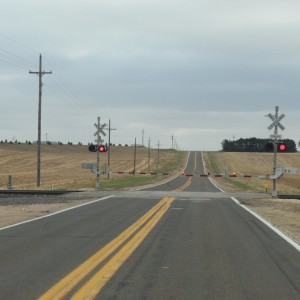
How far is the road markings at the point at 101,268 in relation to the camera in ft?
22.1

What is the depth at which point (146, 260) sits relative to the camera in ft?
29.9

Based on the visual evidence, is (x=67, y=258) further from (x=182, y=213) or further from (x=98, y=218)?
(x=182, y=213)

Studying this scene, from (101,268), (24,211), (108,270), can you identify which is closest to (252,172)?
(24,211)

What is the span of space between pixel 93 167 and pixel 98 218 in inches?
711

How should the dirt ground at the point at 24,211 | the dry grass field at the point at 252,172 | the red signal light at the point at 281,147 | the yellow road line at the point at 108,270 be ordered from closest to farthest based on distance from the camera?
the yellow road line at the point at 108,270
the dirt ground at the point at 24,211
the red signal light at the point at 281,147
the dry grass field at the point at 252,172

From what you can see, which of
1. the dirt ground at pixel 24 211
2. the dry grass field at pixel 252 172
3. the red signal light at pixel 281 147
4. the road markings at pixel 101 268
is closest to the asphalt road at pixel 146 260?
the road markings at pixel 101 268

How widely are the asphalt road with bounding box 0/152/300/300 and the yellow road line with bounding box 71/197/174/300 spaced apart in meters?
0.01

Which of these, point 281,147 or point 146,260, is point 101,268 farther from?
point 281,147

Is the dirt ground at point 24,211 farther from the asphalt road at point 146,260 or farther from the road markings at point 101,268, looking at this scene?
the road markings at point 101,268

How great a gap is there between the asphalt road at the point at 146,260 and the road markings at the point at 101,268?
0.01 meters

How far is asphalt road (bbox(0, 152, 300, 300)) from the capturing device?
6883 mm

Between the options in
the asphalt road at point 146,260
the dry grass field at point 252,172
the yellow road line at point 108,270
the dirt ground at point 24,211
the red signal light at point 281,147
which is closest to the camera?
the yellow road line at point 108,270

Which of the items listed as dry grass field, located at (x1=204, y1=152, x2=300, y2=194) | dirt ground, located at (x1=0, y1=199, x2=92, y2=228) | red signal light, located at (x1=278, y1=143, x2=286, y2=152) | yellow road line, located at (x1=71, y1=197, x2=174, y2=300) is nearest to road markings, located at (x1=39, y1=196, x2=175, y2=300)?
yellow road line, located at (x1=71, y1=197, x2=174, y2=300)

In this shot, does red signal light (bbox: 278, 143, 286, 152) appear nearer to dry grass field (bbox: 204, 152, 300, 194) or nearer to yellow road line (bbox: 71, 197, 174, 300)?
dry grass field (bbox: 204, 152, 300, 194)
